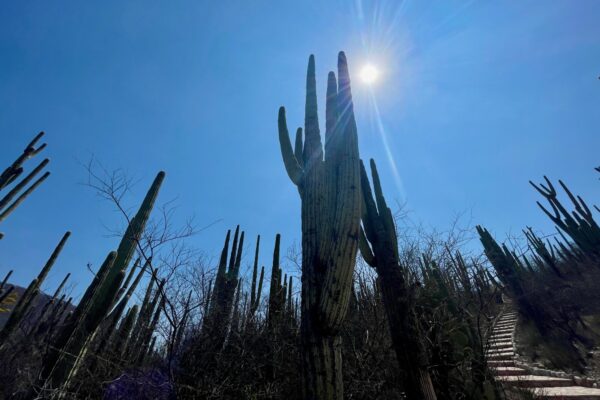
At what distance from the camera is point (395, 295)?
379 centimetres

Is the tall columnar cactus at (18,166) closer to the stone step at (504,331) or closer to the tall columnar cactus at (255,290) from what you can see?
the tall columnar cactus at (255,290)

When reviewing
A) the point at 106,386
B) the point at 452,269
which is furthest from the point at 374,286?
the point at 106,386

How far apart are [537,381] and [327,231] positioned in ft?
20.1

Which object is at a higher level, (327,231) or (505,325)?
(505,325)

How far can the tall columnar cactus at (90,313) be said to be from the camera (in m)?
4.21

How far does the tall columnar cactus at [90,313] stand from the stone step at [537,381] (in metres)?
7.20

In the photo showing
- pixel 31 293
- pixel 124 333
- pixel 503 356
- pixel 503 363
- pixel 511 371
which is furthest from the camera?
pixel 124 333

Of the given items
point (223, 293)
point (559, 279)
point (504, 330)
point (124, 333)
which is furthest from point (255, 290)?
point (559, 279)

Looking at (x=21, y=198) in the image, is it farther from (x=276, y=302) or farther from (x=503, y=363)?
(x=503, y=363)

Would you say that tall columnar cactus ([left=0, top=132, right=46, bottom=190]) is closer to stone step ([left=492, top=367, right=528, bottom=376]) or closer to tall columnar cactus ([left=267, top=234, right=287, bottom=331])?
tall columnar cactus ([left=267, top=234, right=287, bottom=331])

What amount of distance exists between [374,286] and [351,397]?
3.28m

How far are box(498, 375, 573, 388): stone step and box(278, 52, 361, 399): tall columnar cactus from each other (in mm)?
5132

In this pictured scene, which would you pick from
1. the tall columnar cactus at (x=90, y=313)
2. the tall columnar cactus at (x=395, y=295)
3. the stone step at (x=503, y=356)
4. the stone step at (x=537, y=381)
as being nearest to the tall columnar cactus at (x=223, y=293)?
the tall columnar cactus at (x=90, y=313)

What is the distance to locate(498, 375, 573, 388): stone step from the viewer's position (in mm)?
5134
